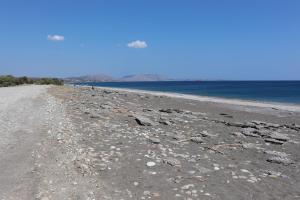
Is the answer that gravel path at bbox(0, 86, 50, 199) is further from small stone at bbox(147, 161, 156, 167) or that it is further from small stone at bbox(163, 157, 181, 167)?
small stone at bbox(163, 157, 181, 167)

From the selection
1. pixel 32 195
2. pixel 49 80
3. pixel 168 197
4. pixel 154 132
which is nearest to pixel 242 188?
pixel 168 197

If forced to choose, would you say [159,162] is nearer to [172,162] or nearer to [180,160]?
[172,162]

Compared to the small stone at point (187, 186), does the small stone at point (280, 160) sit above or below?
above

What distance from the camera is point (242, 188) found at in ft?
27.8

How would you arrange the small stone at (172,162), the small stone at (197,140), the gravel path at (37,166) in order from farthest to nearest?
the small stone at (197,140) < the small stone at (172,162) < the gravel path at (37,166)

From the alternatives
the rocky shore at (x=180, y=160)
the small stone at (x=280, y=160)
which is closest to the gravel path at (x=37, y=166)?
the rocky shore at (x=180, y=160)

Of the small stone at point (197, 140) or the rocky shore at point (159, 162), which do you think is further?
the small stone at point (197, 140)

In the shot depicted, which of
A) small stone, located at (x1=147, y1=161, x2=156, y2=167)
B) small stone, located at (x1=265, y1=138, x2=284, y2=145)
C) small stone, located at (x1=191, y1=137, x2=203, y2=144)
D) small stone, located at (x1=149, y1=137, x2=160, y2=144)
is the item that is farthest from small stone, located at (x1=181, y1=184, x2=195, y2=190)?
small stone, located at (x1=265, y1=138, x2=284, y2=145)

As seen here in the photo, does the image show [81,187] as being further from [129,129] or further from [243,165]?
[129,129]

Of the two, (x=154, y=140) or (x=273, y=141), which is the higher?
(x=154, y=140)

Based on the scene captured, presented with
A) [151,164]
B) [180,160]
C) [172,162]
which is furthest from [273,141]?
[151,164]

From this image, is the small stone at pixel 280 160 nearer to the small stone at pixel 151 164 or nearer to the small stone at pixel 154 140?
the small stone at pixel 151 164

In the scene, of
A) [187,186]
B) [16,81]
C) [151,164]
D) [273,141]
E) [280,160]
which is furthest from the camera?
[16,81]

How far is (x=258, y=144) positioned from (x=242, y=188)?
573 cm
